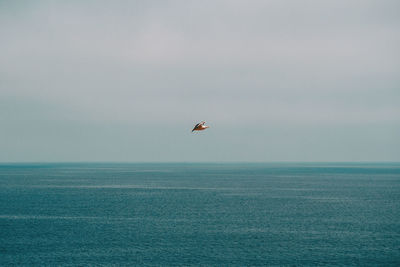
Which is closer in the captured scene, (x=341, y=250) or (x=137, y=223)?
(x=341, y=250)

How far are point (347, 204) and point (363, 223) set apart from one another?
41858 mm

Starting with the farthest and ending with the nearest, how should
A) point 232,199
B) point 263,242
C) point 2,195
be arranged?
point 2,195 → point 232,199 → point 263,242

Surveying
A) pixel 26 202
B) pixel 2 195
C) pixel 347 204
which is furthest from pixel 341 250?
pixel 2 195

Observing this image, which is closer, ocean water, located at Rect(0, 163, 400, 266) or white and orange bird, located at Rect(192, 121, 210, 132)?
white and orange bird, located at Rect(192, 121, 210, 132)

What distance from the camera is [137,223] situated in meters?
114

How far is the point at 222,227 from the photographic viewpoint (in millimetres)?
107062

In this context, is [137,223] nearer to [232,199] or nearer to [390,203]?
[232,199]

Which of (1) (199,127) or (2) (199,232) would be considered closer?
(1) (199,127)

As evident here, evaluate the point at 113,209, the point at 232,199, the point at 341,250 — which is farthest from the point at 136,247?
the point at 232,199

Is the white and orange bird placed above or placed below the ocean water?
above

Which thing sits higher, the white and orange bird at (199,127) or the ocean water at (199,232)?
the white and orange bird at (199,127)

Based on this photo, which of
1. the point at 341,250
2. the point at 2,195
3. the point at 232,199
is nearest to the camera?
the point at 341,250

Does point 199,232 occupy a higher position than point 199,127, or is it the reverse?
point 199,127

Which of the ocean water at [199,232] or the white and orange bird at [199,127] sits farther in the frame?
the ocean water at [199,232]
